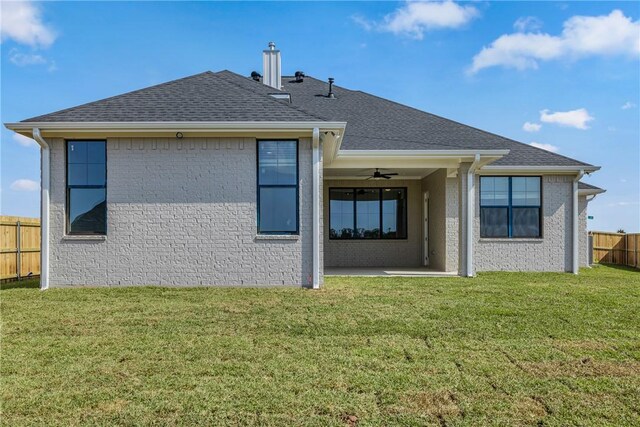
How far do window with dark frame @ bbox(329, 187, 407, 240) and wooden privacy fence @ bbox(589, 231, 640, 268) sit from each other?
9.30m

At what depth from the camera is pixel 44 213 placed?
8867 millimetres

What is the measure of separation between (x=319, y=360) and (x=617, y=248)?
19.8m

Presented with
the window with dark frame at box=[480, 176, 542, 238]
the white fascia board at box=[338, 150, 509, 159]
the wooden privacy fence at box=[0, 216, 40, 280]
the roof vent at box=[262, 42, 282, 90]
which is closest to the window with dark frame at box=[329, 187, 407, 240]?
the window with dark frame at box=[480, 176, 542, 238]

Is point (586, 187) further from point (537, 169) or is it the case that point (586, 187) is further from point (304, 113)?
point (304, 113)

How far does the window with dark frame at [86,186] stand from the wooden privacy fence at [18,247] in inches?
129

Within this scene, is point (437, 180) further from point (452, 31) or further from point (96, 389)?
point (96, 389)

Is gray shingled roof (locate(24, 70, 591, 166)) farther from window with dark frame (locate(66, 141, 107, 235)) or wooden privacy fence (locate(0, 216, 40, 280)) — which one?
wooden privacy fence (locate(0, 216, 40, 280))

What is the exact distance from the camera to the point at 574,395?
350 cm

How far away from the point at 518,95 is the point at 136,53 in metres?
10.8

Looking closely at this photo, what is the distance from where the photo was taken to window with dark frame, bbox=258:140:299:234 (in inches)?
357

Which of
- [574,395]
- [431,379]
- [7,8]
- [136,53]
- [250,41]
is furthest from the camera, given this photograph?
[250,41]

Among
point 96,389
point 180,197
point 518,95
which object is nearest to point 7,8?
point 180,197

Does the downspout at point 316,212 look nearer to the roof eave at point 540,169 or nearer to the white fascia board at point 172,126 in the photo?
the white fascia board at point 172,126

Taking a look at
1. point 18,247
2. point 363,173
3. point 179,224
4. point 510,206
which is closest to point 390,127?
point 363,173
